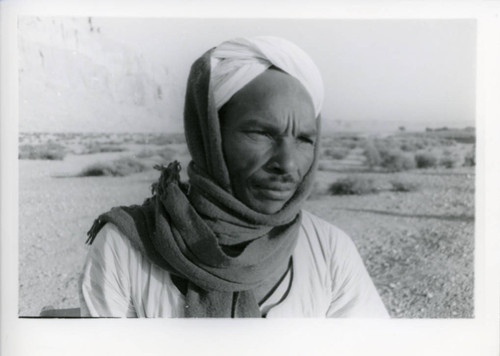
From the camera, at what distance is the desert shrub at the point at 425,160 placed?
214cm

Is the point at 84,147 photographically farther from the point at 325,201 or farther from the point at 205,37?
the point at 325,201

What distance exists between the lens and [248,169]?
6.77 feet

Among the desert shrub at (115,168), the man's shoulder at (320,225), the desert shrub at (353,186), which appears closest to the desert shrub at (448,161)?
the desert shrub at (353,186)

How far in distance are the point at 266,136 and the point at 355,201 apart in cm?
35

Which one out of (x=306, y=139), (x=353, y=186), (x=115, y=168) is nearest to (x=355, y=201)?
(x=353, y=186)

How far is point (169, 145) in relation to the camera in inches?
83.3

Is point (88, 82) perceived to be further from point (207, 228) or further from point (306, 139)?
point (306, 139)

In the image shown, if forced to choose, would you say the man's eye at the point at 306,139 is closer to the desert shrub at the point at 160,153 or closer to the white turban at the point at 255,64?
the white turban at the point at 255,64

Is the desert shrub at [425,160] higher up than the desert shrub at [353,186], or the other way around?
the desert shrub at [425,160]

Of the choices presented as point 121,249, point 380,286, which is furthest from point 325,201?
point 121,249

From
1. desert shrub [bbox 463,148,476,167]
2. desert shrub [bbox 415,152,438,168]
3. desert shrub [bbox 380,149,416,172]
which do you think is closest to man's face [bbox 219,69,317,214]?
desert shrub [bbox 380,149,416,172]

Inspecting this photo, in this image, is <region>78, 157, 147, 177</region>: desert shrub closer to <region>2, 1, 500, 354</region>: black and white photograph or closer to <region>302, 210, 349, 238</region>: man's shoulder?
<region>2, 1, 500, 354</region>: black and white photograph

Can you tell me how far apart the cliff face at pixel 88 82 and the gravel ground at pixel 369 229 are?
0.13m

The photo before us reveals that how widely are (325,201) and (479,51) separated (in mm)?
672
